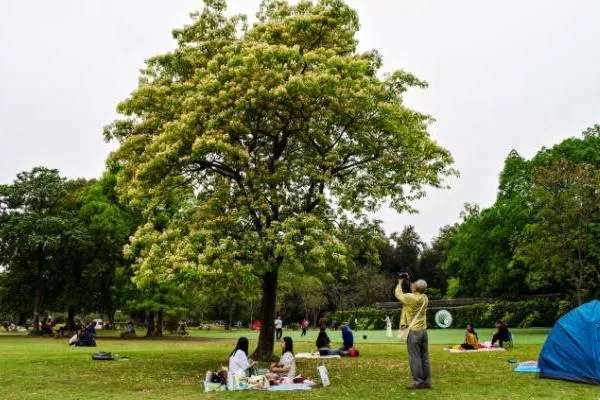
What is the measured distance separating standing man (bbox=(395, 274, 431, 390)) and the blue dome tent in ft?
14.2

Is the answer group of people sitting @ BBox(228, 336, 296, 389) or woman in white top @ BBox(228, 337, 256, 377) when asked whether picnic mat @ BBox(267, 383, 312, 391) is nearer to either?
group of people sitting @ BBox(228, 336, 296, 389)

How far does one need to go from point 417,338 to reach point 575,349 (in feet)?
16.3

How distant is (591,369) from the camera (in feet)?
52.6

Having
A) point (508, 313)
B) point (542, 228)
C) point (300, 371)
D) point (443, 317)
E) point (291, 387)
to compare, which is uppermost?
point (542, 228)

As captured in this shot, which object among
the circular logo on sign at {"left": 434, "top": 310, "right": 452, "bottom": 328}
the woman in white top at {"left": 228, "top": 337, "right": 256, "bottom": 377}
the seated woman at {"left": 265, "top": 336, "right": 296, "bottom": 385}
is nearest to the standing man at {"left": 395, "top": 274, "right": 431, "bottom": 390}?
the seated woman at {"left": 265, "top": 336, "right": 296, "bottom": 385}

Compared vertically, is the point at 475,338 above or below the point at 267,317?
below

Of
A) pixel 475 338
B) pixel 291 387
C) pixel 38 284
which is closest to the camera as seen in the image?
pixel 291 387

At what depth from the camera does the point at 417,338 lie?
51.4ft

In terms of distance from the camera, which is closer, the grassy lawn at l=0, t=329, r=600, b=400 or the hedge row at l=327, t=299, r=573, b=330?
the grassy lawn at l=0, t=329, r=600, b=400

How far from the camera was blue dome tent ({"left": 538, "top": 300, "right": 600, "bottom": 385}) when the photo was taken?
53.0ft

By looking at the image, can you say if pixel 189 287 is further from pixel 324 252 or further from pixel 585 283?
pixel 585 283

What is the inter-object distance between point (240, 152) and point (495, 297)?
4875cm

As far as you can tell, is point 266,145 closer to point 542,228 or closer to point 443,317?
point 542,228

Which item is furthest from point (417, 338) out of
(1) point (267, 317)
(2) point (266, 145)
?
(2) point (266, 145)
